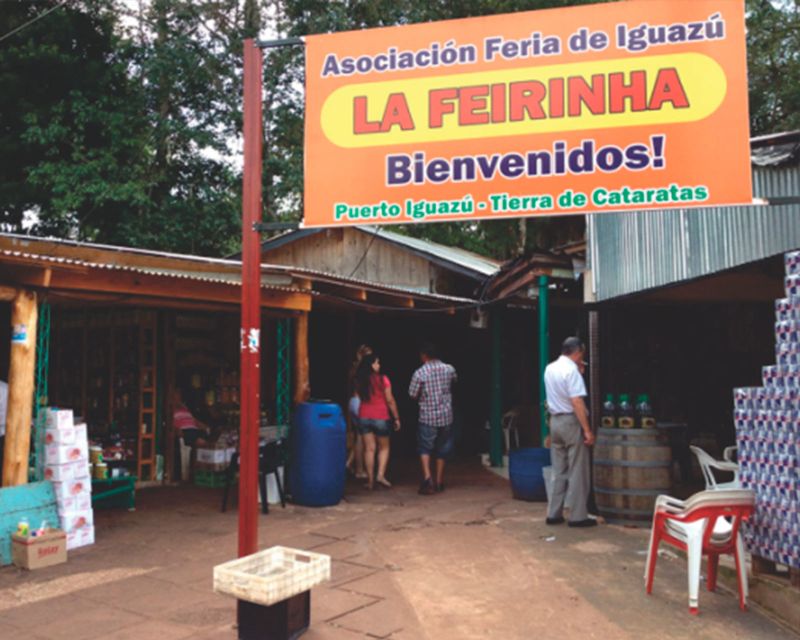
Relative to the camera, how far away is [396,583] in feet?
17.6

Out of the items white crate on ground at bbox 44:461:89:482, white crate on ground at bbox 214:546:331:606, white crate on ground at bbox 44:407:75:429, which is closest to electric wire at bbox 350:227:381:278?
white crate on ground at bbox 44:407:75:429

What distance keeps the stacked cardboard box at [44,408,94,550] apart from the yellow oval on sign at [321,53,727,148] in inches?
152

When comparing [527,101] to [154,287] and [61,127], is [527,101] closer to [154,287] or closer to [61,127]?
[154,287]

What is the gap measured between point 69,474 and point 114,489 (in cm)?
163

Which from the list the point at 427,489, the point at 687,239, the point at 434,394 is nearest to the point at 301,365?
the point at 434,394

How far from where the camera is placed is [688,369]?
10797 millimetres

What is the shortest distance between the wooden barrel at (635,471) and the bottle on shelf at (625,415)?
0.70 ft

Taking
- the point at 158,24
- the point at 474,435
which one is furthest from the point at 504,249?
the point at 158,24

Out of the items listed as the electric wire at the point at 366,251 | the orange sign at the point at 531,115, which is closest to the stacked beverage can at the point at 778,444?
the orange sign at the point at 531,115

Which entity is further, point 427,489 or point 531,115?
point 427,489

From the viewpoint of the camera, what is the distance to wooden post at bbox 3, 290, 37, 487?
241 inches

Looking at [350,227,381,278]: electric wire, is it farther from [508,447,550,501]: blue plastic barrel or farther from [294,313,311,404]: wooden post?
[508,447,550,501]: blue plastic barrel

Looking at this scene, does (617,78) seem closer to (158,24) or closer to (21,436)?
(21,436)

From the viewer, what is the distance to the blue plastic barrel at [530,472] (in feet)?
27.5
